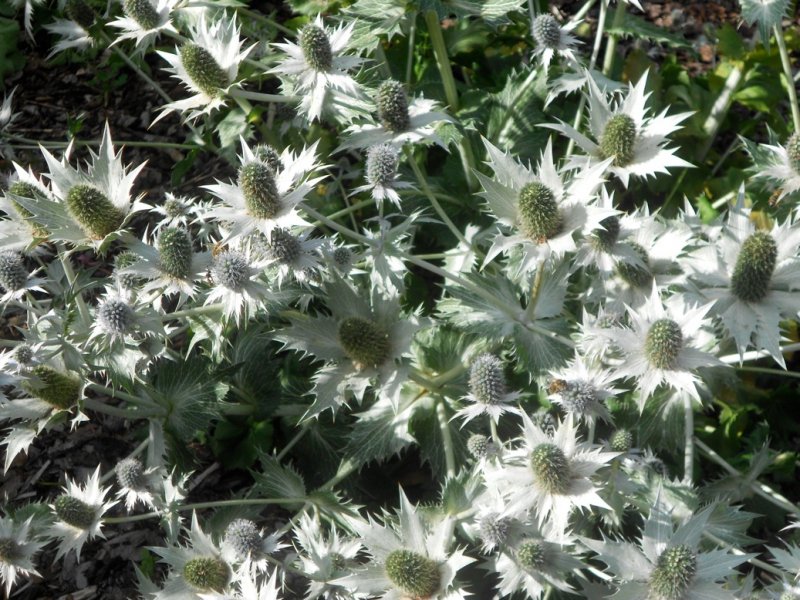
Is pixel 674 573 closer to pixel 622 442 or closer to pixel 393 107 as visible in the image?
pixel 622 442

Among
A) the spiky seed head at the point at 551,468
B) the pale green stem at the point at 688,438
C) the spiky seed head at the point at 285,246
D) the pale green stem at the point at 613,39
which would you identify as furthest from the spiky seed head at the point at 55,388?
the pale green stem at the point at 613,39

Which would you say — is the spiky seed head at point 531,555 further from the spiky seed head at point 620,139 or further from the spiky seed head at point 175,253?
the spiky seed head at point 175,253

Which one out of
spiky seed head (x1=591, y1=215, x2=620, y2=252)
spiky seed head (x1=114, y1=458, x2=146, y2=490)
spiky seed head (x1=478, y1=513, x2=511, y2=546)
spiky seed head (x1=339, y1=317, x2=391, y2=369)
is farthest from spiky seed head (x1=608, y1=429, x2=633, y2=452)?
spiky seed head (x1=114, y1=458, x2=146, y2=490)

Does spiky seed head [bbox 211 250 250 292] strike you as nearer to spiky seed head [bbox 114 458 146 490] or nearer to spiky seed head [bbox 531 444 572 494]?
spiky seed head [bbox 114 458 146 490]

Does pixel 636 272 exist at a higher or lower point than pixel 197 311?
higher

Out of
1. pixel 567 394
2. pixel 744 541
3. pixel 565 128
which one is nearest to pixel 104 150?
pixel 565 128

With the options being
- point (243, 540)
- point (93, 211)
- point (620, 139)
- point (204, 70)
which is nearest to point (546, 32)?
point (620, 139)
